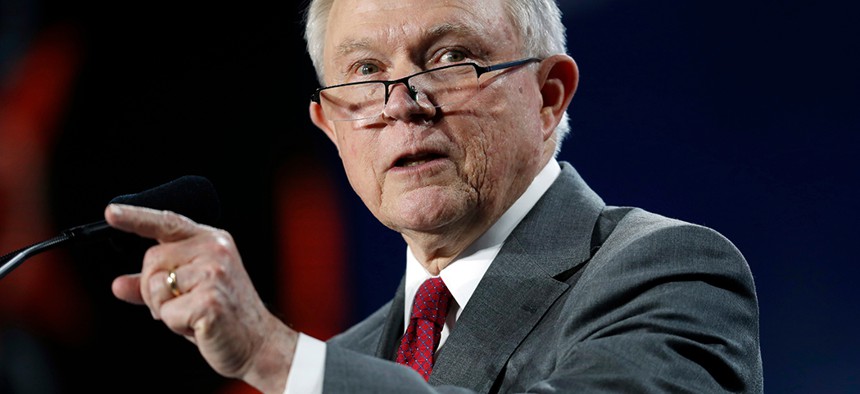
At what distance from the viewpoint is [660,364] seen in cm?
138

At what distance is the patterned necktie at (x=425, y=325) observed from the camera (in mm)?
1918

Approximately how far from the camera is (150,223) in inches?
44.4

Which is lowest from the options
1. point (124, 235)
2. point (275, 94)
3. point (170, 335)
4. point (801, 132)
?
point (170, 335)

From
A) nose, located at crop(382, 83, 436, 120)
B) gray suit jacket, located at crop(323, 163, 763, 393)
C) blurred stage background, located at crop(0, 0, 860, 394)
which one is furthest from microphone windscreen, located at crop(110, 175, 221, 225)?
blurred stage background, located at crop(0, 0, 860, 394)

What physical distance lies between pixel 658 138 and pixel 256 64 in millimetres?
1320

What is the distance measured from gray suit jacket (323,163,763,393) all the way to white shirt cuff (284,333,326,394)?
1 centimetres

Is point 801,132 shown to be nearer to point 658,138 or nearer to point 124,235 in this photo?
point 658,138

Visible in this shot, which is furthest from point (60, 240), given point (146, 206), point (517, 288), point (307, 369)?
point (517, 288)

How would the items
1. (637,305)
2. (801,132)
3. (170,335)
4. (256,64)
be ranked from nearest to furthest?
(637,305)
(801,132)
(170,335)
(256,64)

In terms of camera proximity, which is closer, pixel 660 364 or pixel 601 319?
pixel 660 364

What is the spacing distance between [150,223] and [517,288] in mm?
861

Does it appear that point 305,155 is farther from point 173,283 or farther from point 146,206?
point 173,283

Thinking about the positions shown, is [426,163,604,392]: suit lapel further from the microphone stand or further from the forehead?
the microphone stand

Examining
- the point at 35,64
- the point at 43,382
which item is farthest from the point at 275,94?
the point at 43,382
